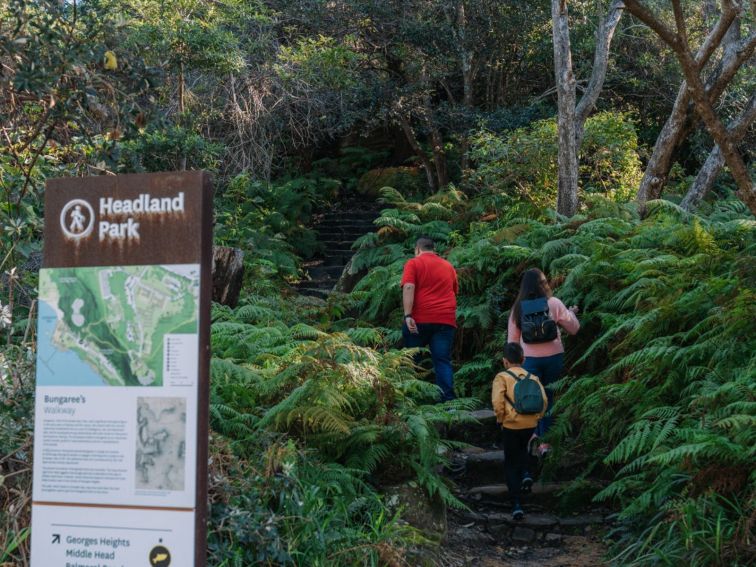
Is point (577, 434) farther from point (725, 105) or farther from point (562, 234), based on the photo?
point (725, 105)

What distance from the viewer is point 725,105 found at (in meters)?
17.0

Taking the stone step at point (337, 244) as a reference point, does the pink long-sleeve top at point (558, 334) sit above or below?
below

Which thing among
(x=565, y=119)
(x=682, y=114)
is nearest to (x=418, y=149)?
(x=565, y=119)

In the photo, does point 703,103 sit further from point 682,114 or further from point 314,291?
point 314,291

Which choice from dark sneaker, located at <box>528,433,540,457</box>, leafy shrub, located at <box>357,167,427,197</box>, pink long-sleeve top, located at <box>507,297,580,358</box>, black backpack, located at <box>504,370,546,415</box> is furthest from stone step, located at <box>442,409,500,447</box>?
leafy shrub, located at <box>357,167,427,197</box>

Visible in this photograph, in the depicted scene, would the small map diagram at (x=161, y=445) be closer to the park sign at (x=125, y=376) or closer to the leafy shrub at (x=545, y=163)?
the park sign at (x=125, y=376)

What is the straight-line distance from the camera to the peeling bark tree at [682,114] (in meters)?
10.6

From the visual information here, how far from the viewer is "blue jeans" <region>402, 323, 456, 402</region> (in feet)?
29.9

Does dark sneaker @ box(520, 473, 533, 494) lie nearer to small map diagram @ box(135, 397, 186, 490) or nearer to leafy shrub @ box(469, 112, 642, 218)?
small map diagram @ box(135, 397, 186, 490)

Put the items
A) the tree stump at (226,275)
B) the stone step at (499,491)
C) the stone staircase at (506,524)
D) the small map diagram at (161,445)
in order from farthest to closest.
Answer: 1. the tree stump at (226,275)
2. the stone step at (499,491)
3. the stone staircase at (506,524)
4. the small map diagram at (161,445)

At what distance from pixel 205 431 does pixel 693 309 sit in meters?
5.40

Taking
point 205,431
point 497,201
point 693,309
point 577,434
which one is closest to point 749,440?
point 693,309

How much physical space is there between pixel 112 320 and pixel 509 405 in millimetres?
4318

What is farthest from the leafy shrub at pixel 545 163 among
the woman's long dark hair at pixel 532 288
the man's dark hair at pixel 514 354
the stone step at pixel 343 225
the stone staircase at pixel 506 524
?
the man's dark hair at pixel 514 354
